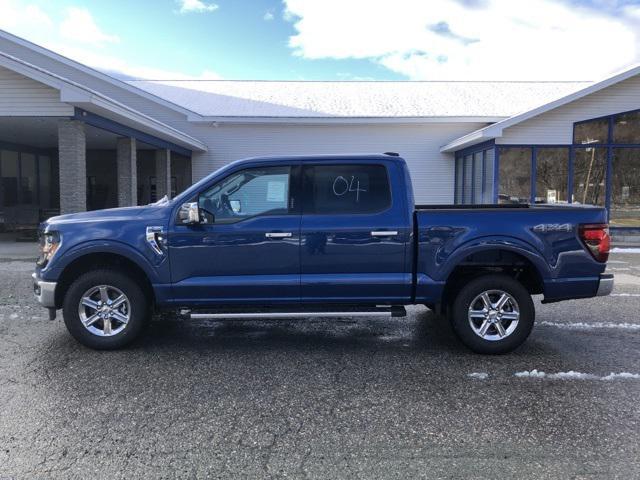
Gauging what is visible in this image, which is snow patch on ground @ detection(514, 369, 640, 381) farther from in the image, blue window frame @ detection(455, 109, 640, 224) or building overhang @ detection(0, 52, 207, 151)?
blue window frame @ detection(455, 109, 640, 224)

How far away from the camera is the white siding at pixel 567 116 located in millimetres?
17047

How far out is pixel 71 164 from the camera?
1318 cm

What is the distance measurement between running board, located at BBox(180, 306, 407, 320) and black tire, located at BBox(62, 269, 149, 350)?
548 millimetres

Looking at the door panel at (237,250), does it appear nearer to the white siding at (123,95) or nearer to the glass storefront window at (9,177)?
the white siding at (123,95)

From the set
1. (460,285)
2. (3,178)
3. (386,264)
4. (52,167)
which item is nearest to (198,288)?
(386,264)

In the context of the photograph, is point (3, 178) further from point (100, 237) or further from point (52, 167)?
point (100, 237)

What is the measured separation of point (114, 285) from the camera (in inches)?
205

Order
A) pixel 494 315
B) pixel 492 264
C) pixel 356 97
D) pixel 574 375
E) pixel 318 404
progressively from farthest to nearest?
pixel 356 97 < pixel 492 264 < pixel 494 315 < pixel 574 375 < pixel 318 404

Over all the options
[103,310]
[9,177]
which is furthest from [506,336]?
[9,177]

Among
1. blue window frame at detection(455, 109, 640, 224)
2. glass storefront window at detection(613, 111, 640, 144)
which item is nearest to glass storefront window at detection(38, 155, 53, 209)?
blue window frame at detection(455, 109, 640, 224)

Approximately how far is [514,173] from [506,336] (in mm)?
13354

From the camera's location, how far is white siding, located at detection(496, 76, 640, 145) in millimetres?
17047

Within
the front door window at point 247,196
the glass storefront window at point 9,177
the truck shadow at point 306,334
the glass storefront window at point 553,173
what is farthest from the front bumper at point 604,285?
the glass storefront window at point 9,177

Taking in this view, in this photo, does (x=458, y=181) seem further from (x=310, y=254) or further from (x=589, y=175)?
(x=310, y=254)
